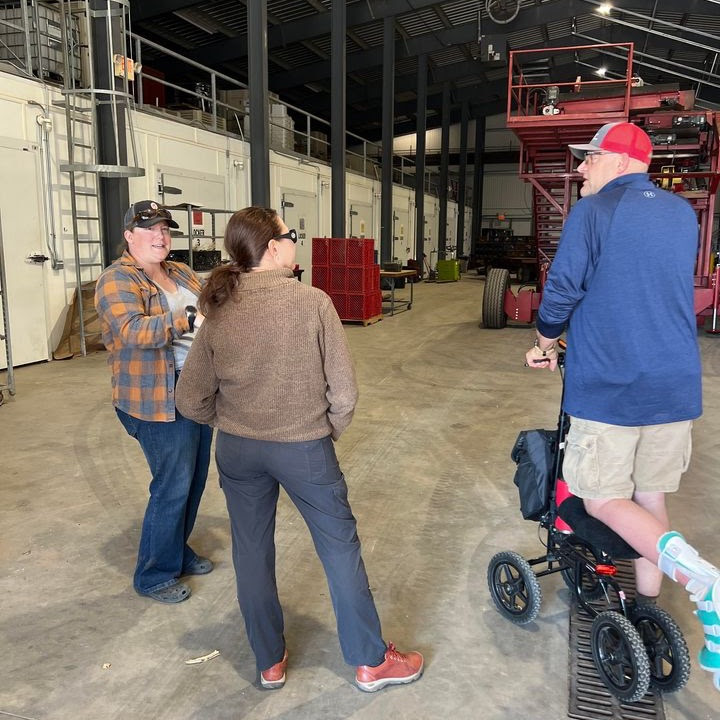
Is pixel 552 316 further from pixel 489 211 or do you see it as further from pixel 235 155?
pixel 489 211

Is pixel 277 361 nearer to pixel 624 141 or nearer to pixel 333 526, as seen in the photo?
pixel 333 526

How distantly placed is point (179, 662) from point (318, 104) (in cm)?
2437

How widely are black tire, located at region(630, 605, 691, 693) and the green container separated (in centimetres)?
2114

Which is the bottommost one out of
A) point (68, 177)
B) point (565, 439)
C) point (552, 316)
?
point (565, 439)

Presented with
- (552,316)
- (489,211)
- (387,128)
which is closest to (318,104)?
(387,128)

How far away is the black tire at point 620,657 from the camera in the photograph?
2.13m

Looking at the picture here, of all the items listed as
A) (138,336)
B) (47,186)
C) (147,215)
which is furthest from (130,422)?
(47,186)

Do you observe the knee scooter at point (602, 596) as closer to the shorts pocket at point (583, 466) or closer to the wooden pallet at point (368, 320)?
the shorts pocket at point (583, 466)

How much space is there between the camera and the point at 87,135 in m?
8.87

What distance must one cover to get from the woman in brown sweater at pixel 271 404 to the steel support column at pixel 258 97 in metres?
9.48

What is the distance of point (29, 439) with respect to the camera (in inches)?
206

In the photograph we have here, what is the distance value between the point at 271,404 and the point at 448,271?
70.8 ft

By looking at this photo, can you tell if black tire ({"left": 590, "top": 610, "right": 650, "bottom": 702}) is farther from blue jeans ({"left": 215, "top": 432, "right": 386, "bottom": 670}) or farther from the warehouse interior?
blue jeans ({"left": 215, "top": 432, "right": 386, "bottom": 670})

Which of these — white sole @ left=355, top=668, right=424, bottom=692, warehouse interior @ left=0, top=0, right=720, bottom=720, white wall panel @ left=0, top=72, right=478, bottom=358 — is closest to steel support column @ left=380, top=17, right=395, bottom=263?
warehouse interior @ left=0, top=0, right=720, bottom=720
